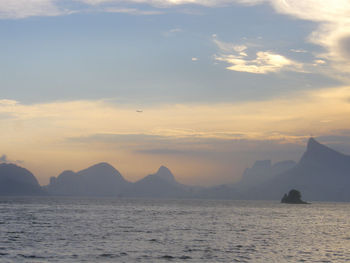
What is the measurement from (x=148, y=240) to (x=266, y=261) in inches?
979

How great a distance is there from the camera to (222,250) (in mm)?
61906

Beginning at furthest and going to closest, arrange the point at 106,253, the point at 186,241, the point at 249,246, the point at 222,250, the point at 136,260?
the point at 186,241, the point at 249,246, the point at 222,250, the point at 106,253, the point at 136,260

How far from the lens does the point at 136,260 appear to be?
5162cm

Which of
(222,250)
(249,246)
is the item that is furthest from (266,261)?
(249,246)

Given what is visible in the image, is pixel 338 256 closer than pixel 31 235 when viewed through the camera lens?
Yes

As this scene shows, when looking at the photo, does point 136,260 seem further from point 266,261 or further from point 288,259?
point 288,259

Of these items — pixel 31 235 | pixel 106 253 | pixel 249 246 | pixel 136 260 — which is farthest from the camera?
pixel 31 235

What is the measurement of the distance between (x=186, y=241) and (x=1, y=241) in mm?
29111

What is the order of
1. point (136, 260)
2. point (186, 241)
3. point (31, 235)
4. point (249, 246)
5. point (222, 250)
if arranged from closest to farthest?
point (136, 260) → point (222, 250) → point (249, 246) → point (186, 241) → point (31, 235)

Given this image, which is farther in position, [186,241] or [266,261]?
[186,241]

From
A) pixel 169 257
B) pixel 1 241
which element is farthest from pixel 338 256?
→ pixel 1 241

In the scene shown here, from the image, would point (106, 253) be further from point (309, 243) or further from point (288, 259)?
point (309, 243)

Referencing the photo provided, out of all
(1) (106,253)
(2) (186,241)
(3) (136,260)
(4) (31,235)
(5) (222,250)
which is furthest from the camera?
(4) (31,235)

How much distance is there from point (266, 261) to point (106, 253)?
20.2 metres
